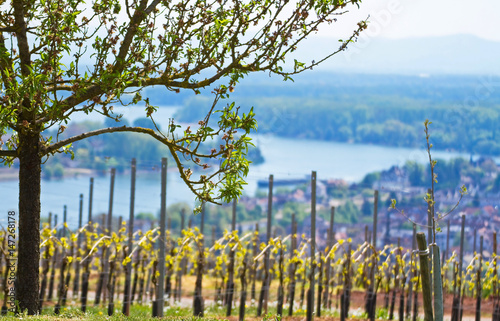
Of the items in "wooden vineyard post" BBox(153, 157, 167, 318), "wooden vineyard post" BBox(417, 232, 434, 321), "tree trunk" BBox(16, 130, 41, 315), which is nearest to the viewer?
"wooden vineyard post" BBox(417, 232, 434, 321)

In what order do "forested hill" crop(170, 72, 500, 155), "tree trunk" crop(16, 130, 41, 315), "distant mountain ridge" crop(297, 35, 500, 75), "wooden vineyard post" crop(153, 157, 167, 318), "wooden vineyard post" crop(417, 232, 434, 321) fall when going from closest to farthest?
"wooden vineyard post" crop(417, 232, 434, 321) → "tree trunk" crop(16, 130, 41, 315) → "wooden vineyard post" crop(153, 157, 167, 318) → "forested hill" crop(170, 72, 500, 155) → "distant mountain ridge" crop(297, 35, 500, 75)

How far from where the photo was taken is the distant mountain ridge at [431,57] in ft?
295

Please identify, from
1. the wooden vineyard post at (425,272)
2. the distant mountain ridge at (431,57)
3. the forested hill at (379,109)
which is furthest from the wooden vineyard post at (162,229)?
the distant mountain ridge at (431,57)

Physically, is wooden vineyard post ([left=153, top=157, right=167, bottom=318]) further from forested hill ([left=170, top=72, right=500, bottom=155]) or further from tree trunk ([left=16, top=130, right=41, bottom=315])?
forested hill ([left=170, top=72, right=500, bottom=155])

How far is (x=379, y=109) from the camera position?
71500mm

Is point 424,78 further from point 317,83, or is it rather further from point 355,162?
point 355,162

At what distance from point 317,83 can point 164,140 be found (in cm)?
8498

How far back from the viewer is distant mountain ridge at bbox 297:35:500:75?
295 ft

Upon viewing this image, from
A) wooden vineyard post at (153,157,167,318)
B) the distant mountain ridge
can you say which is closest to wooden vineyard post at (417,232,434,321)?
wooden vineyard post at (153,157,167,318)

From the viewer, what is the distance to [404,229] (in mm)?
42594

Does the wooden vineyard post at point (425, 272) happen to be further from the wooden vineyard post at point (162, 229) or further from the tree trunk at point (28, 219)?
the wooden vineyard post at point (162, 229)

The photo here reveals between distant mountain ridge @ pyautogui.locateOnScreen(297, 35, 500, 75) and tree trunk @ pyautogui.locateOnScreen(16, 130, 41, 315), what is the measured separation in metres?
75.5

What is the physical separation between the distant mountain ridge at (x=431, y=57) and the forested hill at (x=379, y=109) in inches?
139

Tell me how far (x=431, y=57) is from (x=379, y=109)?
1215 inches
